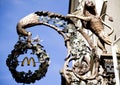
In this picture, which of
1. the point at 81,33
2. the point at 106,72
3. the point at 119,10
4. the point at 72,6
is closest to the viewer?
the point at 106,72

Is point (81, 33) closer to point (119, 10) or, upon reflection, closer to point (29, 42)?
point (29, 42)

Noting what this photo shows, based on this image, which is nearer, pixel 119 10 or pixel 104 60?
pixel 104 60

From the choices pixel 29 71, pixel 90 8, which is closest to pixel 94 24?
pixel 90 8

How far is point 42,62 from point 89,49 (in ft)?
2.94

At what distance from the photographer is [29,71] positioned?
6879 mm

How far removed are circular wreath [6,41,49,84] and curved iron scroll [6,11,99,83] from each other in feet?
0.49

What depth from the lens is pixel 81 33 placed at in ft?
23.5

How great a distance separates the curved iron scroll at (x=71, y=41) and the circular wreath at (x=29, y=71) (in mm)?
148

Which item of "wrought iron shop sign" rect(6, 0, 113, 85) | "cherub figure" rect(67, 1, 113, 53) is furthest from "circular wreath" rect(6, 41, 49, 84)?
"cherub figure" rect(67, 1, 113, 53)

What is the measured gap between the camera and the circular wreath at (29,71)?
684 centimetres

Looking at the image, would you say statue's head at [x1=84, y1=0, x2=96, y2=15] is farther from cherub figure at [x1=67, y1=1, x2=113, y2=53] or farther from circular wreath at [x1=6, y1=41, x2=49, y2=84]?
circular wreath at [x1=6, y1=41, x2=49, y2=84]

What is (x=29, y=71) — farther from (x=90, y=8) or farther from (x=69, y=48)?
(x=90, y=8)

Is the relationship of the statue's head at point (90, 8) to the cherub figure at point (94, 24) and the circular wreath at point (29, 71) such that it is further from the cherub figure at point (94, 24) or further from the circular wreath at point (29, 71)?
the circular wreath at point (29, 71)

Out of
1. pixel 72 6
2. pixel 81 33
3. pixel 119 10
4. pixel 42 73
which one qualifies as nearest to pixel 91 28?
pixel 81 33
